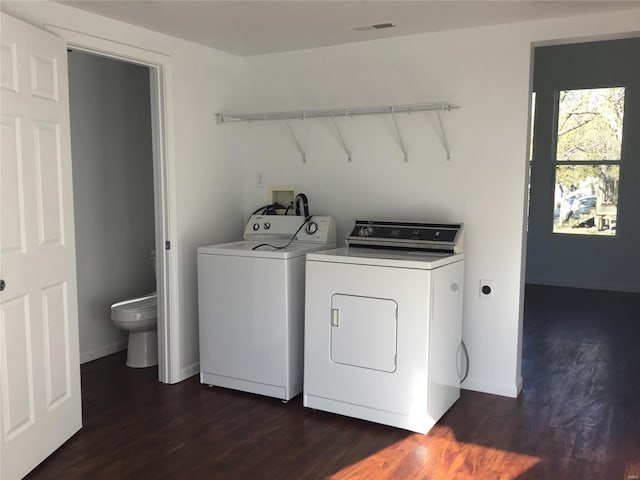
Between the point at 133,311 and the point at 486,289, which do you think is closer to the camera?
the point at 486,289

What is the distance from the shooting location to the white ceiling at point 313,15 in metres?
2.86

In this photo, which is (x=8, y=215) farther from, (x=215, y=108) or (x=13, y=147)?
(x=215, y=108)

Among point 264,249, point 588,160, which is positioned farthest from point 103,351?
point 588,160

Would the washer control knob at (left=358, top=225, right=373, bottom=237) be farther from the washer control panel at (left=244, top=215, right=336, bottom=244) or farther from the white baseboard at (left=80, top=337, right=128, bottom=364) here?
the white baseboard at (left=80, top=337, right=128, bottom=364)

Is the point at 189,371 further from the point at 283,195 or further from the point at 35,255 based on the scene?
the point at 35,255

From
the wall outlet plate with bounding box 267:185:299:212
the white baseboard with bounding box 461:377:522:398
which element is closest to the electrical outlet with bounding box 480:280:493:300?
the white baseboard with bounding box 461:377:522:398

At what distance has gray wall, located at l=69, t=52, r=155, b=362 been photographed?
4012 mm

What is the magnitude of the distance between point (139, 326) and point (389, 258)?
185 cm

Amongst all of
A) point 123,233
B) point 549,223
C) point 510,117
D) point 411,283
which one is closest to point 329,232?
point 411,283

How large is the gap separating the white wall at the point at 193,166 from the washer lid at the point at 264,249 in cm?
27

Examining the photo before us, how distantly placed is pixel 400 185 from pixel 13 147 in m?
2.18

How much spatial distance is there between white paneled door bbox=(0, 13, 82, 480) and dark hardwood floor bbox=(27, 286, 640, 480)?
0.67 feet

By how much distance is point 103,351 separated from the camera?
423cm

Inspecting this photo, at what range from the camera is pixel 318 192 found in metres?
3.99
